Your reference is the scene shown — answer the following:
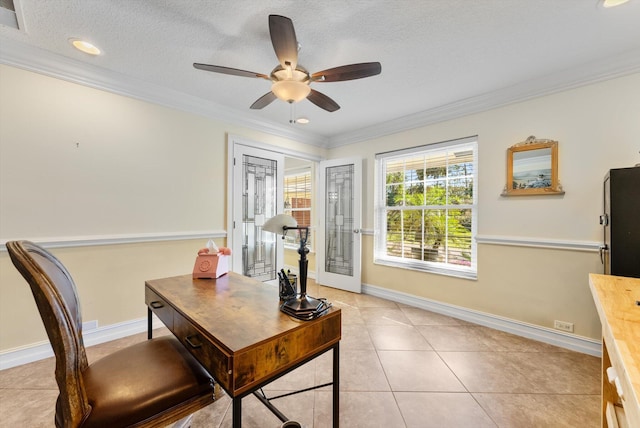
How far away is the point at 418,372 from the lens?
208 cm

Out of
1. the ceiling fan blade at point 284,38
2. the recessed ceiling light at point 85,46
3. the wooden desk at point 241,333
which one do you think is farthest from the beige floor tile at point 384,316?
the recessed ceiling light at point 85,46

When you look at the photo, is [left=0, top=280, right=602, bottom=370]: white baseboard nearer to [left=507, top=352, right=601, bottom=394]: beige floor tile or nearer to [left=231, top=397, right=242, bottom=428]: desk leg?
[left=507, top=352, right=601, bottom=394]: beige floor tile

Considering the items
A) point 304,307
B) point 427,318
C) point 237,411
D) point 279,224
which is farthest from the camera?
point 427,318

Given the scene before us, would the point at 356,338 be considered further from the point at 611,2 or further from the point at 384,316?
the point at 611,2

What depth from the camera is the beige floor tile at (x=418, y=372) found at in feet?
6.25

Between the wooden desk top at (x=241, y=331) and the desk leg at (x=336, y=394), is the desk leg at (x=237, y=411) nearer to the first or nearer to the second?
the wooden desk top at (x=241, y=331)

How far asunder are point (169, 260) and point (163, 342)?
5.69ft

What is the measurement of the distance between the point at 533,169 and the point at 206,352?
324 cm

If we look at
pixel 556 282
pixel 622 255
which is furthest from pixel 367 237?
pixel 622 255

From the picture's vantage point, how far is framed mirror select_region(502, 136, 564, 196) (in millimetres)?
2531

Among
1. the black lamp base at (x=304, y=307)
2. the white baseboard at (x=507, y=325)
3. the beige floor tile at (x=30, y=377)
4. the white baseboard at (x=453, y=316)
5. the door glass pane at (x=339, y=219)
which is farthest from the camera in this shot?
the door glass pane at (x=339, y=219)

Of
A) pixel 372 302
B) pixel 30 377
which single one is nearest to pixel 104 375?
pixel 30 377

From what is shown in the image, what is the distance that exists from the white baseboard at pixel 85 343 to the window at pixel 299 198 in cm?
296

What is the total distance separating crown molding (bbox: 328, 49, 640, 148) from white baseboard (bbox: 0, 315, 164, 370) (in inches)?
153
